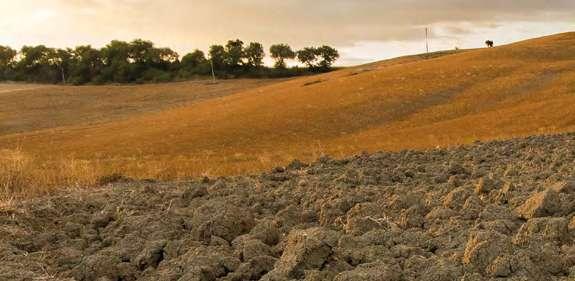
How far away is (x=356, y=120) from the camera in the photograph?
150 feet

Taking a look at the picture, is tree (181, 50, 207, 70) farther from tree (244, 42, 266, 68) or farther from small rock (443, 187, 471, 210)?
small rock (443, 187, 471, 210)

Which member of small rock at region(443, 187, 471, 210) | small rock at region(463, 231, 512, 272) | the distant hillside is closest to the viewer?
A: small rock at region(463, 231, 512, 272)

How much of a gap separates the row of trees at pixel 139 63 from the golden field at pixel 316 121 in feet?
111

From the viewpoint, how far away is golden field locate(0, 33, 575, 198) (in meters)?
30.0

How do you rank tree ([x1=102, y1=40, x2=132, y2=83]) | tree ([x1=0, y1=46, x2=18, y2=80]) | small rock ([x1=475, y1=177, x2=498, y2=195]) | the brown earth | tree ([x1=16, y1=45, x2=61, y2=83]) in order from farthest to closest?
tree ([x1=0, y1=46, x2=18, y2=80]) < tree ([x1=16, y1=45, x2=61, y2=83]) < tree ([x1=102, y1=40, x2=132, y2=83]) < the brown earth < small rock ([x1=475, y1=177, x2=498, y2=195])

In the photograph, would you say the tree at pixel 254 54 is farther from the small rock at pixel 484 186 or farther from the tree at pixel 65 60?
the small rock at pixel 484 186

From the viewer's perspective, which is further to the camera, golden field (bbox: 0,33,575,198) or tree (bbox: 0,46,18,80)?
tree (bbox: 0,46,18,80)

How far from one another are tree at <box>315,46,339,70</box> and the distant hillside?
52209 mm

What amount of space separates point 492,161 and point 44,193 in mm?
8775

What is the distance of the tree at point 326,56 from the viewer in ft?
389

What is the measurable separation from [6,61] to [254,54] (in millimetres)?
41166

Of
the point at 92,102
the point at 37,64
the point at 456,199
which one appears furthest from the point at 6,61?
the point at 456,199

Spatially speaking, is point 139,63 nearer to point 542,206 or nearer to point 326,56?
point 326,56

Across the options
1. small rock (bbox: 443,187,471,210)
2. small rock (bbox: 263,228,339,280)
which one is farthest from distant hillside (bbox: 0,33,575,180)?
small rock (bbox: 263,228,339,280)
